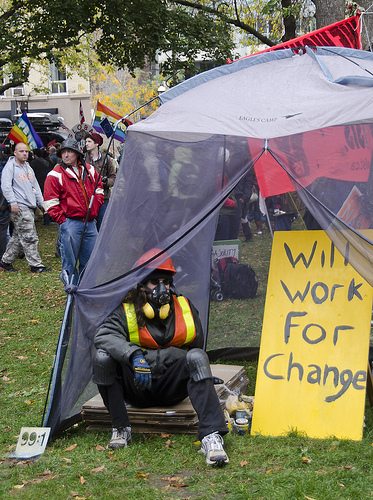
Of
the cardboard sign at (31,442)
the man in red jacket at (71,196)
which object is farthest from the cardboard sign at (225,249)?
the man in red jacket at (71,196)

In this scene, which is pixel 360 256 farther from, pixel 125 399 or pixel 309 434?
pixel 125 399

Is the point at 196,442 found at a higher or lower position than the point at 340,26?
lower

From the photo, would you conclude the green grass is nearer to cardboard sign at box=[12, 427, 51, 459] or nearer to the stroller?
cardboard sign at box=[12, 427, 51, 459]

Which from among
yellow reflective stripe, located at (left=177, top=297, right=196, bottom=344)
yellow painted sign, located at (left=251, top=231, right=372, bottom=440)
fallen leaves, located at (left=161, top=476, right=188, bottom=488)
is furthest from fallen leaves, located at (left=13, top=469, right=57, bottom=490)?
yellow painted sign, located at (left=251, top=231, right=372, bottom=440)

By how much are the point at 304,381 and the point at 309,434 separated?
347 mm

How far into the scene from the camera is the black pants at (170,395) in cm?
526

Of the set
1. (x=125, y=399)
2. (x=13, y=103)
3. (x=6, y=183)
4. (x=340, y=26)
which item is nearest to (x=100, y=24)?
(x=6, y=183)

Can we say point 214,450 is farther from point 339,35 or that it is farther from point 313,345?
point 339,35

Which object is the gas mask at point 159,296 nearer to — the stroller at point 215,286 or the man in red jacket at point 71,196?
the stroller at point 215,286

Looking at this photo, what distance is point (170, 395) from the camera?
5703 millimetres

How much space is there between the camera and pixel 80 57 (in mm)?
28812

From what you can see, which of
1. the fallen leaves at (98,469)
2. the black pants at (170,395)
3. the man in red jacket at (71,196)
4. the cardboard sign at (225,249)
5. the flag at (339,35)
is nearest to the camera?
the fallen leaves at (98,469)

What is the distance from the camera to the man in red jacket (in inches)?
375

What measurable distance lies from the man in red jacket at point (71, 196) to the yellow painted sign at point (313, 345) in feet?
12.7
